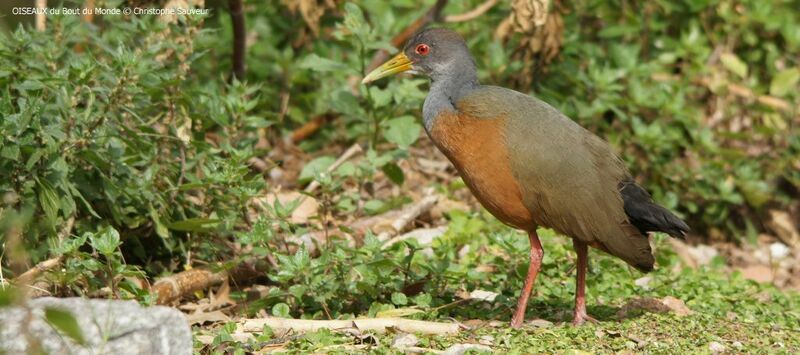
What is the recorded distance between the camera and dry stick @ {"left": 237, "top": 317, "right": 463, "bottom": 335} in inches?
198

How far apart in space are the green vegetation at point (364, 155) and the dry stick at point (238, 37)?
34 centimetres

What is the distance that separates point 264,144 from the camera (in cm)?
802

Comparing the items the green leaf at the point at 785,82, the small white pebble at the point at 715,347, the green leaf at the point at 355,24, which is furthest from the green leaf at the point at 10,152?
the green leaf at the point at 785,82

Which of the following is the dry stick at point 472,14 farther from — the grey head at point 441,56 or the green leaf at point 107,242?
the green leaf at point 107,242

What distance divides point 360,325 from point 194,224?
1.22m

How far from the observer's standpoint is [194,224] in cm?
573

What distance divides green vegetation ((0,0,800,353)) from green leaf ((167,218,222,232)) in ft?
0.04

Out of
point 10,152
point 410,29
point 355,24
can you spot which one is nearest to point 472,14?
point 410,29

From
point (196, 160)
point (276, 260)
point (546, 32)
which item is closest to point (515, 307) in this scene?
point (276, 260)

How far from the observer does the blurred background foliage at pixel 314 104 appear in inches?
212

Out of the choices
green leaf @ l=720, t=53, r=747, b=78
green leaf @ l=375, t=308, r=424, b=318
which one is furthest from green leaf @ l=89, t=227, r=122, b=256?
green leaf @ l=720, t=53, r=747, b=78

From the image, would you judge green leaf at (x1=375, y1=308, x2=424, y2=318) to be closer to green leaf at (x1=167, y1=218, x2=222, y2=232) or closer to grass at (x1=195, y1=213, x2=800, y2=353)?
grass at (x1=195, y1=213, x2=800, y2=353)

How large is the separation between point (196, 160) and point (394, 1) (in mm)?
3481

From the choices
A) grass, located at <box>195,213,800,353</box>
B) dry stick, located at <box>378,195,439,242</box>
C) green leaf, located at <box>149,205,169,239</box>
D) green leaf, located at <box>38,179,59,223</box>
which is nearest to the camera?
grass, located at <box>195,213,800,353</box>
